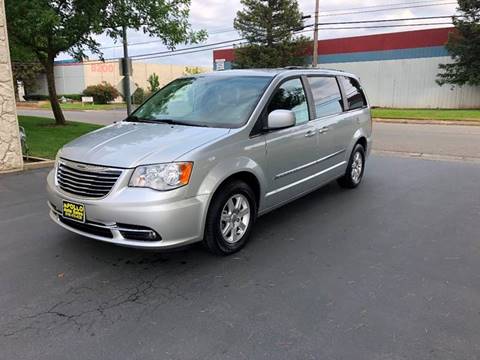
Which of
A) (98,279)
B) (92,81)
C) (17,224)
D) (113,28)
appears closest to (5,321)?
(98,279)

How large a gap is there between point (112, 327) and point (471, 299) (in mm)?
2708

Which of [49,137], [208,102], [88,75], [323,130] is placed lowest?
[49,137]

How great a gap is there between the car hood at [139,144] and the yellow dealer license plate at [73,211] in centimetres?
40

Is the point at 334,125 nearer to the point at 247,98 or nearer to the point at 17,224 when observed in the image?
the point at 247,98

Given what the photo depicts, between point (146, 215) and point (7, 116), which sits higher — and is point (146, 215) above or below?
below

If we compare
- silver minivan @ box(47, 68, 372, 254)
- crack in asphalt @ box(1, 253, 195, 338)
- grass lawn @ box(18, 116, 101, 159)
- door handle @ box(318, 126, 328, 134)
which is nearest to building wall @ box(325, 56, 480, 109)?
grass lawn @ box(18, 116, 101, 159)

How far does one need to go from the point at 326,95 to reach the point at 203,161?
2.71 meters

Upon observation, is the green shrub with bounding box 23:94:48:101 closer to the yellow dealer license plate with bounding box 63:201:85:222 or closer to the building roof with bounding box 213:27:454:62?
the building roof with bounding box 213:27:454:62

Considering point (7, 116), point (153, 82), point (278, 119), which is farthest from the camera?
point (153, 82)

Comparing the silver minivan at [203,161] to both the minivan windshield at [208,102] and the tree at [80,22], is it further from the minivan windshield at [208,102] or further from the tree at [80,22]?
the tree at [80,22]

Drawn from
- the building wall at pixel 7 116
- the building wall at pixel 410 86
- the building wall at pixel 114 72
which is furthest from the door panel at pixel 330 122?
the building wall at pixel 114 72

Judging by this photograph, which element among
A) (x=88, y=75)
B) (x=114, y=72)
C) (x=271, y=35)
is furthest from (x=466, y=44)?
(x=88, y=75)

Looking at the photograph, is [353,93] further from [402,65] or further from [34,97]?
[34,97]

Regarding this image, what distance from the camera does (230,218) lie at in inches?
163
